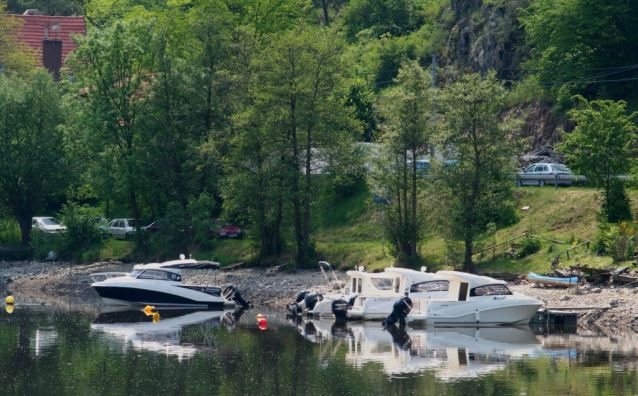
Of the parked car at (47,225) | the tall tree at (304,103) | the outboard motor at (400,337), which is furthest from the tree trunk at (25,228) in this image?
the outboard motor at (400,337)

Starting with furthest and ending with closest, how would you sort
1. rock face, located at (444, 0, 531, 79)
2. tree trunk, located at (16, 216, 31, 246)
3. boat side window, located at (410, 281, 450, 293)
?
rock face, located at (444, 0, 531, 79) < tree trunk, located at (16, 216, 31, 246) < boat side window, located at (410, 281, 450, 293)

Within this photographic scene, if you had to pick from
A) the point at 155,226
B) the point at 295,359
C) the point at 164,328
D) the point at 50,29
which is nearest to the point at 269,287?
the point at 164,328

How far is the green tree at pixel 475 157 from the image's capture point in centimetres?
4341

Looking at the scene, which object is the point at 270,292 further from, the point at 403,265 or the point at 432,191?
the point at 432,191

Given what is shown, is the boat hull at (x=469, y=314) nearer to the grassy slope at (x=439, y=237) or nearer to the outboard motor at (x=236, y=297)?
the grassy slope at (x=439, y=237)

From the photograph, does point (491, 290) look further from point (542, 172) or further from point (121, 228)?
point (121, 228)

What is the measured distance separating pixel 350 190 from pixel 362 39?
32.0 m

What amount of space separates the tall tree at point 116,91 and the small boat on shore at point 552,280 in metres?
27.6

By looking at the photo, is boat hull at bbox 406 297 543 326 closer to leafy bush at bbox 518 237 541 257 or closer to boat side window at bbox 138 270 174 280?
leafy bush at bbox 518 237 541 257

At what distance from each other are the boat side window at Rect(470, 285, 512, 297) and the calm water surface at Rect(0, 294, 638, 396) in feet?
5.51

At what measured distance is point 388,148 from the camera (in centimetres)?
4675

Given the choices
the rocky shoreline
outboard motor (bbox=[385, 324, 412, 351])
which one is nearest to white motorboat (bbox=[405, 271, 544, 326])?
outboard motor (bbox=[385, 324, 412, 351])

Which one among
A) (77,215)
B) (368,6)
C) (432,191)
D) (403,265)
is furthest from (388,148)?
(368,6)

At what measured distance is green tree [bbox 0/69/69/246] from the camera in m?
57.7
